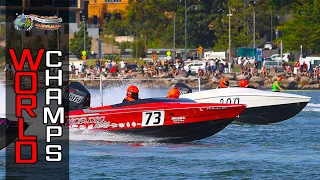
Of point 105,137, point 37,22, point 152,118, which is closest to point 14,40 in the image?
point 37,22

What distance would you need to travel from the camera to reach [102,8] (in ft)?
354

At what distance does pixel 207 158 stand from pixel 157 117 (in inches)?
84.2

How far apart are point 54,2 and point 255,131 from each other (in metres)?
72.2

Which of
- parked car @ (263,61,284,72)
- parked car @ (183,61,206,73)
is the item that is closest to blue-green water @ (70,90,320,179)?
parked car @ (183,61,206,73)

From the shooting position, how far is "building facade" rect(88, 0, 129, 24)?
350 ft

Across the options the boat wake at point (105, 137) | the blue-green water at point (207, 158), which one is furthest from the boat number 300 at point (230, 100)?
the boat wake at point (105, 137)

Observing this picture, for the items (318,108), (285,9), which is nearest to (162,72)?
(318,108)

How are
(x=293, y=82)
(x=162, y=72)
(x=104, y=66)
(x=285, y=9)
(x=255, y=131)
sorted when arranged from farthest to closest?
(x=285, y=9)
(x=104, y=66)
(x=162, y=72)
(x=293, y=82)
(x=255, y=131)

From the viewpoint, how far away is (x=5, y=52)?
73625mm

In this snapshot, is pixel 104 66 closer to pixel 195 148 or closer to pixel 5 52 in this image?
pixel 5 52

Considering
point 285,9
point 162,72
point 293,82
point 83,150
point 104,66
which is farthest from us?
point 285,9

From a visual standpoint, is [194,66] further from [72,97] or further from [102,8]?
[102,8]

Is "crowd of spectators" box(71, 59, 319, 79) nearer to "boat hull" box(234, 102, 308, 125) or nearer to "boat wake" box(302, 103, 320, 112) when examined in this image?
"boat wake" box(302, 103, 320, 112)

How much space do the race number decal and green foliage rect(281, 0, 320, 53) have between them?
172 ft
